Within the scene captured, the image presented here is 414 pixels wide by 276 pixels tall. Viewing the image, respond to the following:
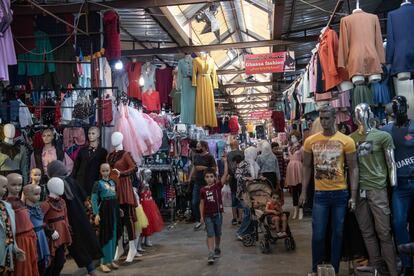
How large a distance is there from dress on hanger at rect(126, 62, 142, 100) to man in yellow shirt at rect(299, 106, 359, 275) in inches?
266

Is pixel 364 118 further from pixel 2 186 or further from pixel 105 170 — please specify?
pixel 2 186

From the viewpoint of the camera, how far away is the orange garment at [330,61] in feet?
17.4

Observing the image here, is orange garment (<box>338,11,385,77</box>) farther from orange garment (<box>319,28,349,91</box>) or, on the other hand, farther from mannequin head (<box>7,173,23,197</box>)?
mannequin head (<box>7,173,23,197</box>)

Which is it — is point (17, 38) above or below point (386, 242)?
above

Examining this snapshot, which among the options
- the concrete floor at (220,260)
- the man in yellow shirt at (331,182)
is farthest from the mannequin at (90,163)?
the man in yellow shirt at (331,182)

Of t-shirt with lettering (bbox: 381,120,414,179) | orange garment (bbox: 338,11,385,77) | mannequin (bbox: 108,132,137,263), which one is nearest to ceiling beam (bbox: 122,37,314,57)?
mannequin (bbox: 108,132,137,263)

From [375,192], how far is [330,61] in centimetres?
157

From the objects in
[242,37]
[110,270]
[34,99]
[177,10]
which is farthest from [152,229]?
[242,37]

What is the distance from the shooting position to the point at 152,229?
7660 mm

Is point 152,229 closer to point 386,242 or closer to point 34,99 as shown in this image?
point 34,99

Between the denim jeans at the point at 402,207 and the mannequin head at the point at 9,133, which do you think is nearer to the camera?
the denim jeans at the point at 402,207

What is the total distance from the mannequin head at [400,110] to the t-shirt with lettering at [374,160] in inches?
9.7

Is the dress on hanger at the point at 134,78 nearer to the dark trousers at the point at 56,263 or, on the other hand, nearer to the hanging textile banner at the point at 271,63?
the hanging textile banner at the point at 271,63

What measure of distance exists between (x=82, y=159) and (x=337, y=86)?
3.63 m
